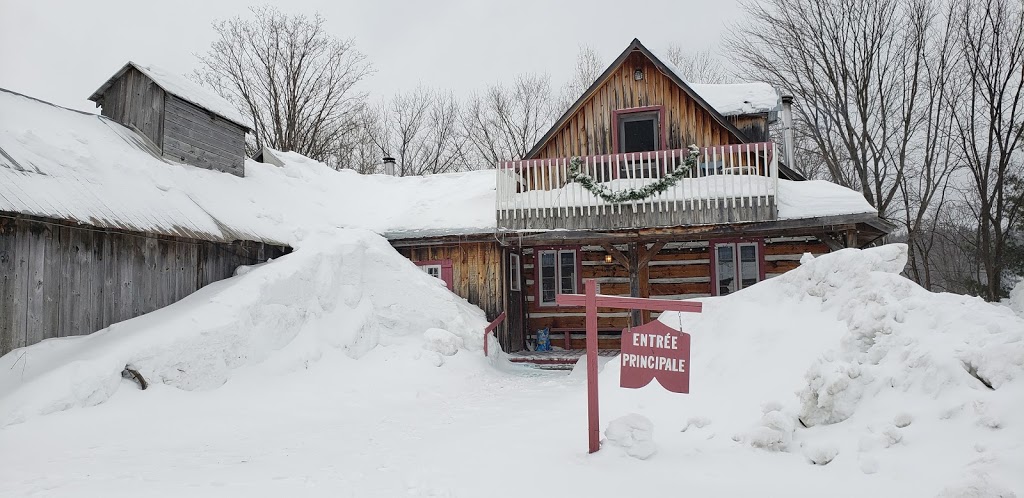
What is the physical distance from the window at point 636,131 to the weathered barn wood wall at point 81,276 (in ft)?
34.2

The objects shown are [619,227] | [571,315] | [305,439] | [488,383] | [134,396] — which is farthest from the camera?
[571,315]

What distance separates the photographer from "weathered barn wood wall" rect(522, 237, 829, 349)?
14945 mm

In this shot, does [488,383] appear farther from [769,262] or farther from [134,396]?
[769,262]

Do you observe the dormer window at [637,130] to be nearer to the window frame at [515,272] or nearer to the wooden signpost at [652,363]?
the window frame at [515,272]

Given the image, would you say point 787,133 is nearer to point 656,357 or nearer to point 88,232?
point 656,357

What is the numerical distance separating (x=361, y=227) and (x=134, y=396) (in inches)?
328

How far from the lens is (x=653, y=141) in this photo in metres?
15.6

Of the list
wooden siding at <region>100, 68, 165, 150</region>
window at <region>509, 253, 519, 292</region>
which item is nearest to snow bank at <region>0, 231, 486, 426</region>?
window at <region>509, 253, 519, 292</region>

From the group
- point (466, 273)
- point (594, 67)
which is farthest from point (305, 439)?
point (594, 67)

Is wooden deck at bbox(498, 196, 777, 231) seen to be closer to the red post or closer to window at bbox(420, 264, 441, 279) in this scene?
window at bbox(420, 264, 441, 279)

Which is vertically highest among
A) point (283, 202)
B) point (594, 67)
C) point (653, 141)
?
point (594, 67)

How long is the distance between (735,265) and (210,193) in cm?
1277

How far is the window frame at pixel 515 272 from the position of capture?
1588 cm

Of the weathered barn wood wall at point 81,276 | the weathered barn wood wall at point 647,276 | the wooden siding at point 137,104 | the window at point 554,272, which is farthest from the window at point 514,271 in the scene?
the wooden siding at point 137,104
